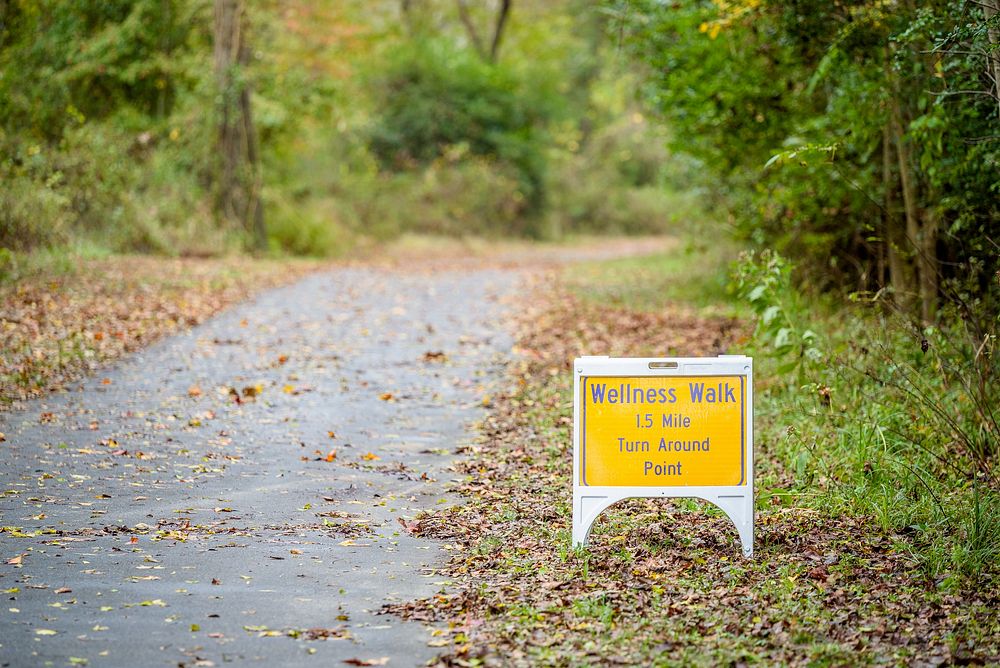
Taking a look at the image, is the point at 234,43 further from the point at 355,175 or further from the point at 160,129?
the point at 355,175

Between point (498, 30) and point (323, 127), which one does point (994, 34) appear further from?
point (498, 30)

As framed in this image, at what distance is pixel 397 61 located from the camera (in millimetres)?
38312

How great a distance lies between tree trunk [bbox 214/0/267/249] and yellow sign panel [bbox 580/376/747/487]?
63.9 feet

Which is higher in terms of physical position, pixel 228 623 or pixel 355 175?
pixel 355 175

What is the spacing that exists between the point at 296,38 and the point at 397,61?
7424mm

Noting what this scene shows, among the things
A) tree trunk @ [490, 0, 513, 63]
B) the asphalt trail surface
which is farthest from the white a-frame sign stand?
tree trunk @ [490, 0, 513, 63]

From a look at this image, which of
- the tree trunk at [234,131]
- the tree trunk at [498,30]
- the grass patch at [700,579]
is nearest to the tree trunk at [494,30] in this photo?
the tree trunk at [498,30]

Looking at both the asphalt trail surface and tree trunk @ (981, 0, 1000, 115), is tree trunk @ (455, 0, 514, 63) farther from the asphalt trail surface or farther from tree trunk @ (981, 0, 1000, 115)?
tree trunk @ (981, 0, 1000, 115)

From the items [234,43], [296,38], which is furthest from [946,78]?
[296,38]

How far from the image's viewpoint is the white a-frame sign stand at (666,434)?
6305 millimetres

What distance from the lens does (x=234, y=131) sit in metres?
24.9

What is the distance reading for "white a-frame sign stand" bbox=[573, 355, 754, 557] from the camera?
20.7 feet

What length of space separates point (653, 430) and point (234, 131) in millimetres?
20232

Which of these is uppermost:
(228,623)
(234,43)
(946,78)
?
(234,43)
